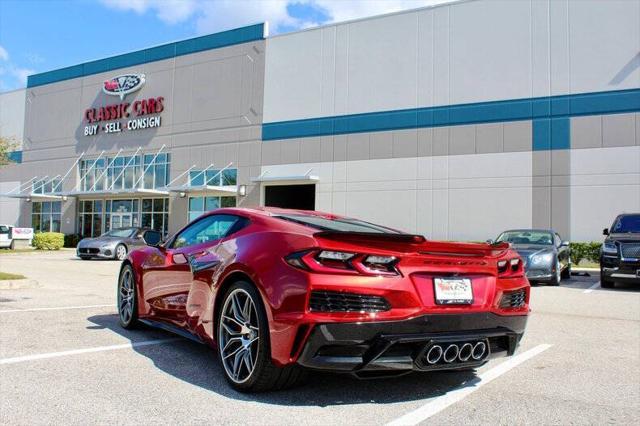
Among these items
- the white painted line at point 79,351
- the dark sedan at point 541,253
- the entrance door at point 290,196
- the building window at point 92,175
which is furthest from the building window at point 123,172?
Result: the white painted line at point 79,351

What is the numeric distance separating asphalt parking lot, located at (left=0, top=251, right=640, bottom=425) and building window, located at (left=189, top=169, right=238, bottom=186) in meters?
25.6

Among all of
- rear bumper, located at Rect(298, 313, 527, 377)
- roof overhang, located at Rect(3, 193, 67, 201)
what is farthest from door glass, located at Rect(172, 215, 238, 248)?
roof overhang, located at Rect(3, 193, 67, 201)

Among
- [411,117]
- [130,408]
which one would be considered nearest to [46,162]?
[411,117]

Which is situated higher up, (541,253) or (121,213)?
(121,213)

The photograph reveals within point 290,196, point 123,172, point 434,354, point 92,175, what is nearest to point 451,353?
point 434,354

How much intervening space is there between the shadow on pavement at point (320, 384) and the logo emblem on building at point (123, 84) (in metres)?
33.7

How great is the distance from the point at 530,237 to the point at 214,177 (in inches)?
849

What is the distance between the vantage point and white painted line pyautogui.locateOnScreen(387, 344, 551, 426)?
11.1 ft

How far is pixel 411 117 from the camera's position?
87.6 feet

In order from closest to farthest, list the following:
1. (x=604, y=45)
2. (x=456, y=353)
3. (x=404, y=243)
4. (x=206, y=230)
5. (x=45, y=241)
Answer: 1. (x=456, y=353)
2. (x=404, y=243)
3. (x=206, y=230)
4. (x=604, y=45)
5. (x=45, y=241)

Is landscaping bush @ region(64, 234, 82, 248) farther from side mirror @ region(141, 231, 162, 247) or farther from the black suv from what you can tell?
side mirror @ region(141, 231, 162, 247)

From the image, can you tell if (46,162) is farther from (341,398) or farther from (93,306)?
(341,398)

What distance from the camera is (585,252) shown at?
22.3 meters

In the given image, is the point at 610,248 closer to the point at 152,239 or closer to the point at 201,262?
the point at 152,239
